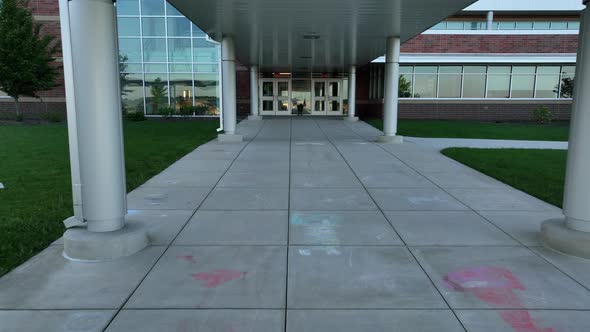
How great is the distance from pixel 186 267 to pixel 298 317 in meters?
1.53

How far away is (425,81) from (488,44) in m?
4.58

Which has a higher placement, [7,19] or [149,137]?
[7,19]

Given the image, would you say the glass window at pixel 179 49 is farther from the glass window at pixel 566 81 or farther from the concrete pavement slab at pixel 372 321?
the concrete pavement slab at pixel 372 321

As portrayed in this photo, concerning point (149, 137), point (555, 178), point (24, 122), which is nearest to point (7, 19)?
point (24, 122)

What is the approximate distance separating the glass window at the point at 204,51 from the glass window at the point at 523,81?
20081 millimetres

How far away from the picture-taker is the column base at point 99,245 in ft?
15.6

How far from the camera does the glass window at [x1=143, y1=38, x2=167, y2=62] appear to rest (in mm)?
30359

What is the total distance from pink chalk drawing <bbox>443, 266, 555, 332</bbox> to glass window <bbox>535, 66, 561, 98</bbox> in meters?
Answer: 30.6

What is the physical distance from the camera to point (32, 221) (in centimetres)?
614

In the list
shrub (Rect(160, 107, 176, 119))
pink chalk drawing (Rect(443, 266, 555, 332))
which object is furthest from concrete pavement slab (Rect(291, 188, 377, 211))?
shrub (Rect(160, 107, 176, 119))

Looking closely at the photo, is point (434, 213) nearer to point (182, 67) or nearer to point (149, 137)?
point (149, 137)

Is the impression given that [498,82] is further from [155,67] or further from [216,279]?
[216,279]

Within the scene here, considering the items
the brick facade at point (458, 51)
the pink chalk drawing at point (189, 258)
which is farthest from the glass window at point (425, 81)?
the pink chalk drawing at point (189, 258)

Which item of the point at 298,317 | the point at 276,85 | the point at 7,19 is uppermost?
the point at 7,19
